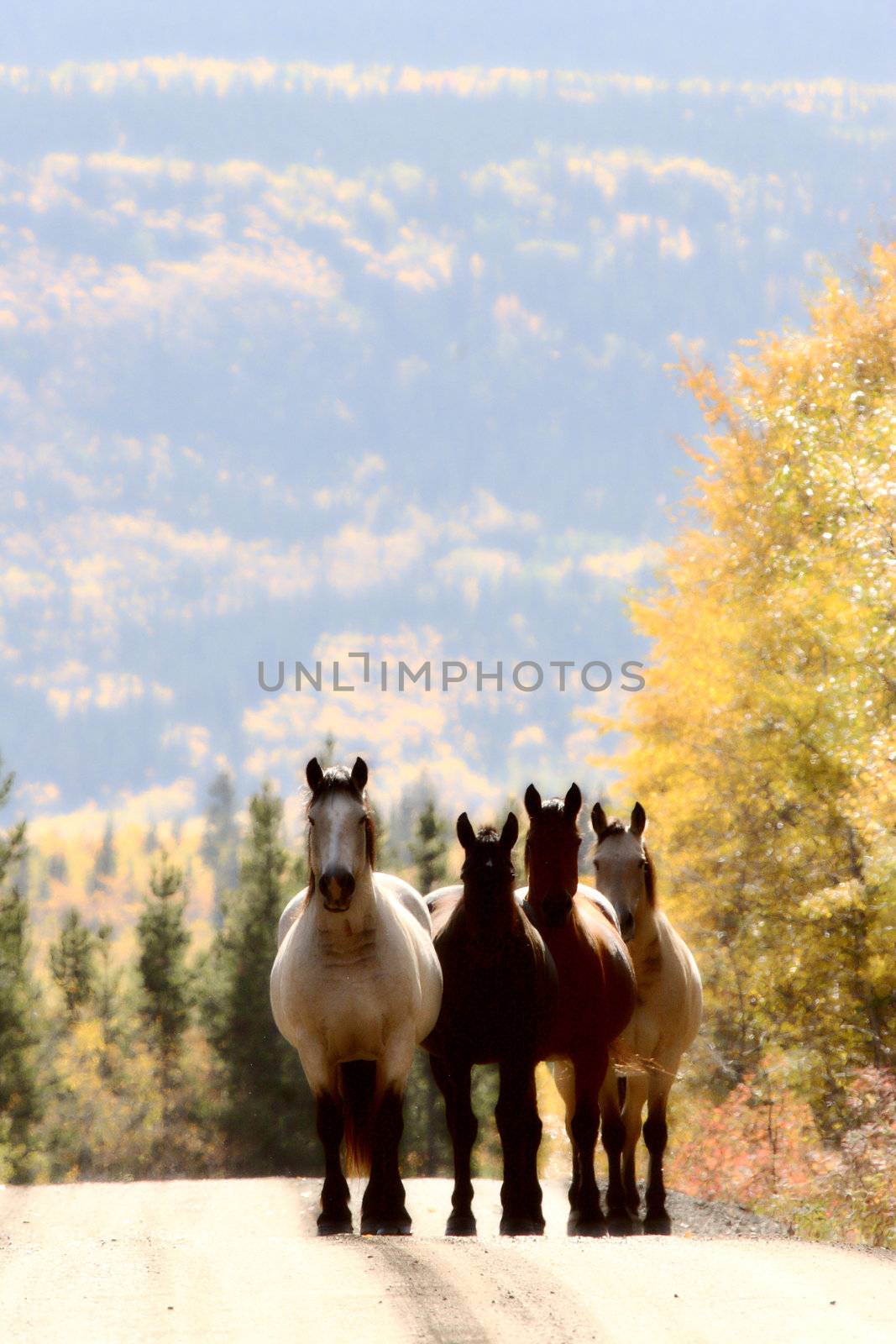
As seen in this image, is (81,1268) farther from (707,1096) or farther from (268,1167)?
(268,1167)

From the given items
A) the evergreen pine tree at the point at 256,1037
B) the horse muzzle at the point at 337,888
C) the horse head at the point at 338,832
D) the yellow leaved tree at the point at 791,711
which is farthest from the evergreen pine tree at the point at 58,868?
the horse muzzle at the point at 337,888

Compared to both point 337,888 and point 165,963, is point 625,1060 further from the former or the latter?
point 165,963

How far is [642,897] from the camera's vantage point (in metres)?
12.6

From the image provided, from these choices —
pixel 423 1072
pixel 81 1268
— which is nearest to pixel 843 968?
pixel 81 1268

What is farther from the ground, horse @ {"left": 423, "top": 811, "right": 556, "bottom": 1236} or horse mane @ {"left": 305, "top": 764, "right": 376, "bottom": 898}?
horse mane @ {"left": 305, "top": 764, "right": 376, "bottom": 898}

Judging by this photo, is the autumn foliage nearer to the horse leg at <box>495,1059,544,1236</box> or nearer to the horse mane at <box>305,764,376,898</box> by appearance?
the horse leg at <box>495,1059,544,1236</box>

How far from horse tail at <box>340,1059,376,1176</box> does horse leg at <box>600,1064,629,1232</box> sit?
221 centimetres

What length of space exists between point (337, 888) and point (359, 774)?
76 cm

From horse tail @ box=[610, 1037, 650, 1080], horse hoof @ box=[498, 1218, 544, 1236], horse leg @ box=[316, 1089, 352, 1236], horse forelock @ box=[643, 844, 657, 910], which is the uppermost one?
horse forelock @ box=[643, 844, 657, 910]

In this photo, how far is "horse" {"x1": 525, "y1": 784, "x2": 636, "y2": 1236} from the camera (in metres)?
11.1

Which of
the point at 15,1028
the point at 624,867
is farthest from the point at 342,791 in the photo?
the point at 15,1028

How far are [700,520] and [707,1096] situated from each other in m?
10.5

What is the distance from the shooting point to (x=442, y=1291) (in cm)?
783

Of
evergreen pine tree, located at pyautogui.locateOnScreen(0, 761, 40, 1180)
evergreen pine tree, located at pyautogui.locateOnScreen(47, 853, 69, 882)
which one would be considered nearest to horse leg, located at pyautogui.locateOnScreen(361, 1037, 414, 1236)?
evergreen pine tree, located at pyautogui.locateOnScreen(0, 761, 40, 1180)
